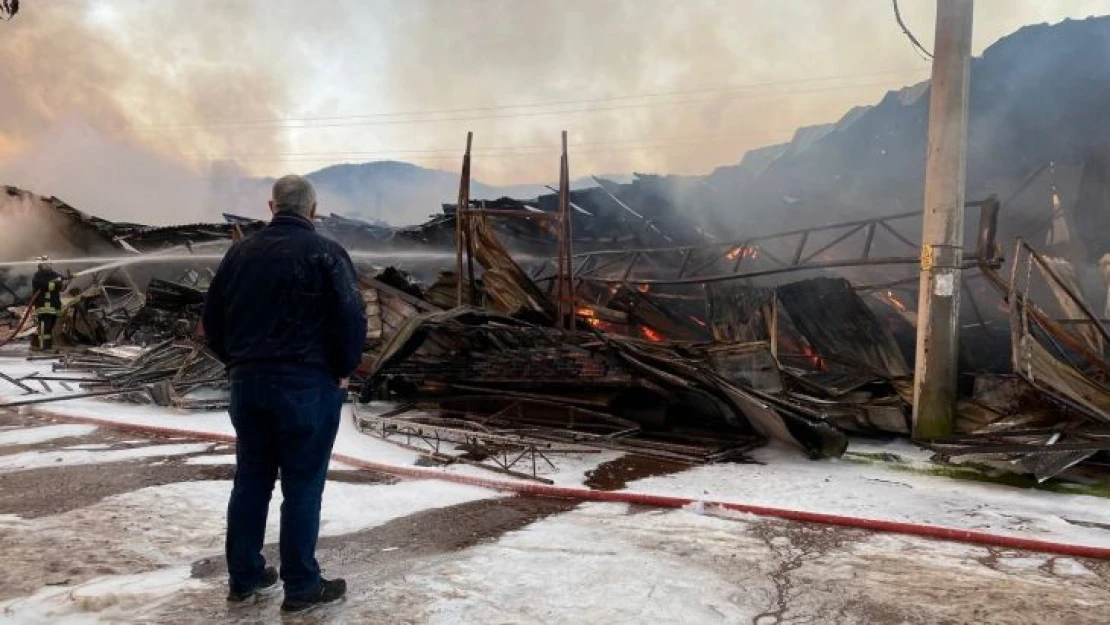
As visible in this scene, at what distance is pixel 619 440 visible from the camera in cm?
638

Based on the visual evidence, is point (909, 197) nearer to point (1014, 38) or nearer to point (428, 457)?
point (1014, 38)

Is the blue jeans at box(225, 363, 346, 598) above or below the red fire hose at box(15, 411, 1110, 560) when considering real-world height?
above

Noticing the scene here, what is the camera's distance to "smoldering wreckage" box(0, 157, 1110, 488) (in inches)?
240

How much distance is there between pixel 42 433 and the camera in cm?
663

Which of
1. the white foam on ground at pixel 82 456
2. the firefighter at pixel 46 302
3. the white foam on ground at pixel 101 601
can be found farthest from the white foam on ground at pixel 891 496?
the firefighter at pixel 46 302

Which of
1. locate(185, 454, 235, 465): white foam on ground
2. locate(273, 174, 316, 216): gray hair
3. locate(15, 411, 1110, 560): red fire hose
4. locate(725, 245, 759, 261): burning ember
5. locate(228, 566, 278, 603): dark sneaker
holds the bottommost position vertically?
locate(228, 566, 278, 603): dark sneaker

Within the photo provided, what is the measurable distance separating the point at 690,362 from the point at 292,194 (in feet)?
15.2

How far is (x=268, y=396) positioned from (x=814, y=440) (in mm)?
4820

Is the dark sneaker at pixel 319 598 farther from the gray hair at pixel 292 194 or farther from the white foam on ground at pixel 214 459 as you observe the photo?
the white foam on ground at pixel 214 459

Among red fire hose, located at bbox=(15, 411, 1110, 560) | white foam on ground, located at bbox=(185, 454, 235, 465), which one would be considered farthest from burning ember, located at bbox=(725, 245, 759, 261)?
white foam on ground, located at bbox=(185, 454, 235, 465)

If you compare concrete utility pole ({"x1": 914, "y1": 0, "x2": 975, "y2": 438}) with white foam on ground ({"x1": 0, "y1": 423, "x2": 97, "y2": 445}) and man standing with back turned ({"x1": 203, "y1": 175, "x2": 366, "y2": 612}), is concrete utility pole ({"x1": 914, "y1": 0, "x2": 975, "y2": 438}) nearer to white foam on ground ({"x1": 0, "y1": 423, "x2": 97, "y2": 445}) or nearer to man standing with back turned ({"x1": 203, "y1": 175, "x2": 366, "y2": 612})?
man standing with back turned ({"x1": 203, "y1": 175, "x2": 366, "y2": 612})

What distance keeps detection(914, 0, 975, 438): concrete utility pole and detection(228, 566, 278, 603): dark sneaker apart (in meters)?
6.05

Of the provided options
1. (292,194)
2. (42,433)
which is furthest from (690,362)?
(42,433)

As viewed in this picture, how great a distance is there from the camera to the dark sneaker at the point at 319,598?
2.68 metres
